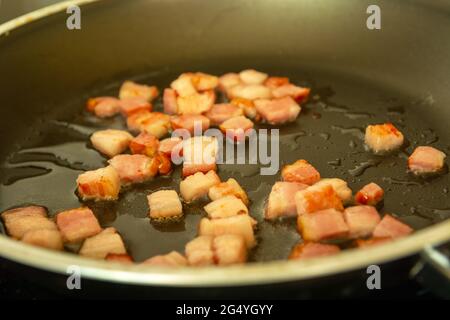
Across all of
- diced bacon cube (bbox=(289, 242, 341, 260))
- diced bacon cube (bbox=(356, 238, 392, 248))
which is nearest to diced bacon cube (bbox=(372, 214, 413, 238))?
diced bacon cube (bbox=(356, 238, 392, 248))

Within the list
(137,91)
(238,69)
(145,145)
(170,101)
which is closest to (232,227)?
(145,145)

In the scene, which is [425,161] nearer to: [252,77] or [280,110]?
[280,110]

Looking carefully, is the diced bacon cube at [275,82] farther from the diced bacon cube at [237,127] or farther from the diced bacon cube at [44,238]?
the diced bacon cube at [44,238]

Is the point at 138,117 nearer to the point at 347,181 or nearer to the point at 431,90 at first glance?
the point at 347,181

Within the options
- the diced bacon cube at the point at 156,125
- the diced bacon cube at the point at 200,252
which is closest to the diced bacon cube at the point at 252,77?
the diced bacon cube at the point at 156,125

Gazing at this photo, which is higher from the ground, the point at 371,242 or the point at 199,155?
the point at 199,155

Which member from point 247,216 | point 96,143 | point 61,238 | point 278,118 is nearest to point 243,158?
point 278,118
